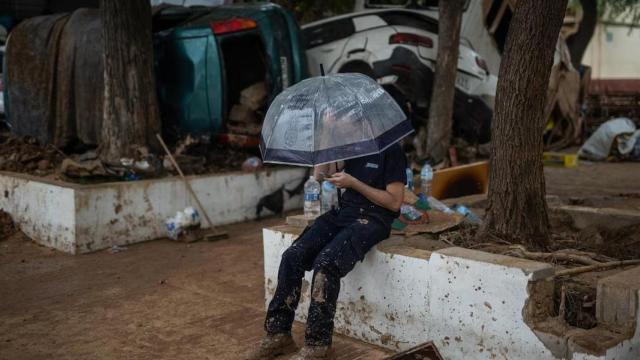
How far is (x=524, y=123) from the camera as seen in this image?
171 inches

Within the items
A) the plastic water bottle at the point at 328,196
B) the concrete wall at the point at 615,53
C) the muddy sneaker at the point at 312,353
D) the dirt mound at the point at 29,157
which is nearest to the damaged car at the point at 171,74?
the dirt mound at the point at 29,157

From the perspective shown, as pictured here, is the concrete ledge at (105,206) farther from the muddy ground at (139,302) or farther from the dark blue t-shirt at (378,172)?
the dark blue t-shirt at (378,172)

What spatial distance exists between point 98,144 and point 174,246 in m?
2.05

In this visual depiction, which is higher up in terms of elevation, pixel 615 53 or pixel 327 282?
pixel 615 53

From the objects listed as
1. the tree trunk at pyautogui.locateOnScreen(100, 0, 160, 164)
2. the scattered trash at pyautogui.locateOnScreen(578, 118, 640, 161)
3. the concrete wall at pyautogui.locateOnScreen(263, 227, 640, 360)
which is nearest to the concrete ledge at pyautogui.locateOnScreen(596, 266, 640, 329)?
the concrete wall at pyautogui.locateOnScreen(263, 227, 640, 360)

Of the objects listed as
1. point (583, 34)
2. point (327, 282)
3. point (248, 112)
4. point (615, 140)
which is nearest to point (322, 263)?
point (327, 282)

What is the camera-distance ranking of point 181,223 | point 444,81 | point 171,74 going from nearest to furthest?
point 181,223
point 171,74
point 444,81

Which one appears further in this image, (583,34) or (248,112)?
(583,34)

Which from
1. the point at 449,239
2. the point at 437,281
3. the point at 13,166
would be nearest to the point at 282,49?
the point at 13,166

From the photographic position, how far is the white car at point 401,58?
9.68m

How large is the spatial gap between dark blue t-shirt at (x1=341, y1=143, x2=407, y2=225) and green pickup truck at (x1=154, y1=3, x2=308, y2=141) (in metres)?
4.68

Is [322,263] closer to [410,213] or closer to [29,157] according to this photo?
[410,213]

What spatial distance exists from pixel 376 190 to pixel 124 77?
183 inches

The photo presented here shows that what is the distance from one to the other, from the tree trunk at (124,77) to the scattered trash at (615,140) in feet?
27.7
